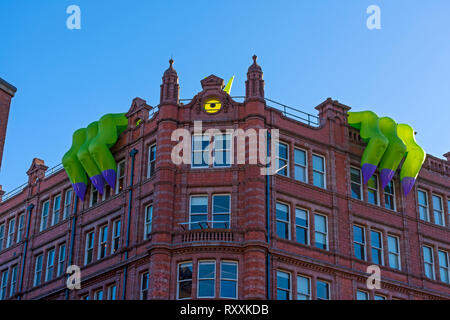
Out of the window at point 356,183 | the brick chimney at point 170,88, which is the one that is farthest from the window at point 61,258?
the window at point 356,183

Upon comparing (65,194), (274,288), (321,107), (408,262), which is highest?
(321,107)

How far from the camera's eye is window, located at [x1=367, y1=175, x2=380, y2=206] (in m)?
61.0

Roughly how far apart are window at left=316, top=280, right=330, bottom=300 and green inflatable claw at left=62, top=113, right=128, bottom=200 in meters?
14.7

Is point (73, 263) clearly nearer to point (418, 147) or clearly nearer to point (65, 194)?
point (65, 194)

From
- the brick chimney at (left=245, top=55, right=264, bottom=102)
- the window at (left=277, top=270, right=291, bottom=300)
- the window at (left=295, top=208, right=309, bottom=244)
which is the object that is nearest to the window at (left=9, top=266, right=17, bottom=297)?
the window at (left=277, top=270, right=291, bottom=300)

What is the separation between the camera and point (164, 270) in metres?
52.8

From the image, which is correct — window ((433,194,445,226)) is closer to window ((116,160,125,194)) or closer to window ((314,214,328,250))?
window ((314,214,328,250))

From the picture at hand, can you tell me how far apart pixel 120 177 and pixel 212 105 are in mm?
7984

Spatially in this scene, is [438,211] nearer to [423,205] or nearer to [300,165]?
[423,205]

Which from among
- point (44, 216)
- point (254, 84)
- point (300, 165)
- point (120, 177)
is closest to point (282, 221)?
point (300, 165)

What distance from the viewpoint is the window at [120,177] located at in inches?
2381

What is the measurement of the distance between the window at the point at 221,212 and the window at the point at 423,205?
50.0ft
